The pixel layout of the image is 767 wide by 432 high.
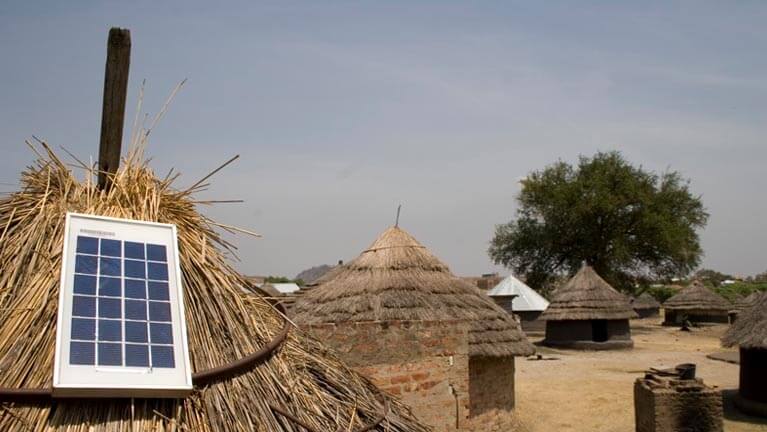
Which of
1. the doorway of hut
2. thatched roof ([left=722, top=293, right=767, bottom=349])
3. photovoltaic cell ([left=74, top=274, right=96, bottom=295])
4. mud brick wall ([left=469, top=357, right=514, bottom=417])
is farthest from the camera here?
the doorway of hut

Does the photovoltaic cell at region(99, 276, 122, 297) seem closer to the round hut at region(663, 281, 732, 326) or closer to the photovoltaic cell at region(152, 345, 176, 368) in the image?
the photovoltaic cell at region(152, 345, 176, 368)

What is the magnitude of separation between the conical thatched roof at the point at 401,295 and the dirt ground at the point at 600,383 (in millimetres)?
1862

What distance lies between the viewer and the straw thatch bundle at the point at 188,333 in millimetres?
2893

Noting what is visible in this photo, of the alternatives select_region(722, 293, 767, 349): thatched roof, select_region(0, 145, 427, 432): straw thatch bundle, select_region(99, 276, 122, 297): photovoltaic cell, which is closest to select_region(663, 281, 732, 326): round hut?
select_region(722, 293, 767, 349): thatched roof

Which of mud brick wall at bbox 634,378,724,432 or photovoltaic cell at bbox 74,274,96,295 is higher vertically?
photovoltaic cell at bbox 74,274,96,295

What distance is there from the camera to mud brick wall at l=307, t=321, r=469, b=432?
20.1ft

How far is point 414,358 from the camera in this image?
251 inches

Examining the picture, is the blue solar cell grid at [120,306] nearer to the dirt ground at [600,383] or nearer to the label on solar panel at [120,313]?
the label on solar panel at [120,313]

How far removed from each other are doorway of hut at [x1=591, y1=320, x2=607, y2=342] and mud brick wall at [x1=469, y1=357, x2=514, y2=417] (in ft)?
53.0

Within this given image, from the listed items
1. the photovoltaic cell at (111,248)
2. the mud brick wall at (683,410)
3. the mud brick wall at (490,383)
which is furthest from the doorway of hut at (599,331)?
the photovoltaic cell at (111,248)

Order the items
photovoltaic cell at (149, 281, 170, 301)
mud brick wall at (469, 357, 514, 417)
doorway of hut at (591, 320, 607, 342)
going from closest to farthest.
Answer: photovoltaic cell at (149, 281, 170, 301) → mud brick wall at (469, 357, 514, 417) → doorway of hut at (591, 320, 607, 342)

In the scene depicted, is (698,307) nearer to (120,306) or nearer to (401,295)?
(401,295)

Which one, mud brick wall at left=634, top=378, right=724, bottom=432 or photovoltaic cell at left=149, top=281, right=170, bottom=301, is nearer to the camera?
photovoltaic cell at left=149, top=281, right=170, bottom=301

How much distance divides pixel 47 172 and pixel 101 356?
1355mm
